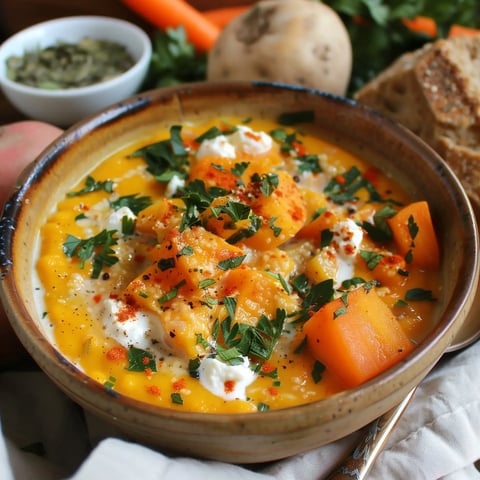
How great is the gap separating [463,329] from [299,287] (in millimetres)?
728

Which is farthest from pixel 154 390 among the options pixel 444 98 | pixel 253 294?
pixel 444 98

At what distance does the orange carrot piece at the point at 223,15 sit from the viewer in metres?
3.94

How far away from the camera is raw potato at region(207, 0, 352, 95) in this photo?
315 centimetres

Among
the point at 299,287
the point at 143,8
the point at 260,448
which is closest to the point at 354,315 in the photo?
the point at 299,287

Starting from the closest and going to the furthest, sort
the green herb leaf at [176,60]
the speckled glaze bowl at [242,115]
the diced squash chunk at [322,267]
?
the speckled glaze bowl at [242,115] < the diced squash chunk at [322,267] < the green herb leaf at [176,60]

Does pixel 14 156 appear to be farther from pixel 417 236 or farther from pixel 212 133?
pixel 417 236

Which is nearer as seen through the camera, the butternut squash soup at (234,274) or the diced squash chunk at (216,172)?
the butternut squash soup at (234,274)

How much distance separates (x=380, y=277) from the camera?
214cm

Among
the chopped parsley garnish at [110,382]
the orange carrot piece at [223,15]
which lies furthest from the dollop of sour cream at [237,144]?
the orange carrot piece at [223,15]

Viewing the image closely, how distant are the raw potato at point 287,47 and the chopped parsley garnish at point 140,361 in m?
1.72

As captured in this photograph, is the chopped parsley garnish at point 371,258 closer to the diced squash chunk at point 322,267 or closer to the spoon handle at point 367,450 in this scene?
the diced squash chunk at point 322,267

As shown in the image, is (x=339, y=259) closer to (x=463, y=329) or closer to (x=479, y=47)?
(x=463, y=329)

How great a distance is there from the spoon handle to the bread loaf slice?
101cm

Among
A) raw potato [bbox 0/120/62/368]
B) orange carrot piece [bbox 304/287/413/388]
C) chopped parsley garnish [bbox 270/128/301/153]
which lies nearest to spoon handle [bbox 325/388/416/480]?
orange carrot piece [bbox 304/287/413/388]
